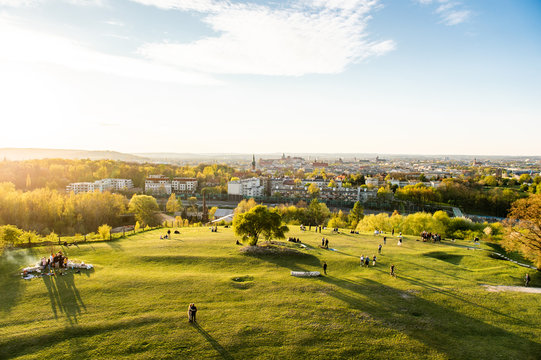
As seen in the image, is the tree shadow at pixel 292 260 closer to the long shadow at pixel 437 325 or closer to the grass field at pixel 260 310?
the grass field at pixel 260 310

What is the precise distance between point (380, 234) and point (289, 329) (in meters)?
36.2

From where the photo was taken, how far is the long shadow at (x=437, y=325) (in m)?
18.3

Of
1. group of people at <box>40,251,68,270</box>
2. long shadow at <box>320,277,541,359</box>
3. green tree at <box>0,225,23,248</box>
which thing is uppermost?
green tree at <box>0,225,23,248</box>

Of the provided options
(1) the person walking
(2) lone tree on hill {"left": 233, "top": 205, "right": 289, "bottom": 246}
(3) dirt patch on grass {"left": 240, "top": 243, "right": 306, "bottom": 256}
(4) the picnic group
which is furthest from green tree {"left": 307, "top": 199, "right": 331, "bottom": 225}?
(1) the person walking

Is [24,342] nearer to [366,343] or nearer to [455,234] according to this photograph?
[366,343]

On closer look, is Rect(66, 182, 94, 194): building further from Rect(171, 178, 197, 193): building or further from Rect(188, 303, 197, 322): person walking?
Rect(188, 303, 197, 322): person walking

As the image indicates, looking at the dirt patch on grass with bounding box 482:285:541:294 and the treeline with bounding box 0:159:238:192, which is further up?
the treeline with bounding box 0:159:238:192

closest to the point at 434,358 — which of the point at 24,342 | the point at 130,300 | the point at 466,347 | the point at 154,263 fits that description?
the point at 466,347

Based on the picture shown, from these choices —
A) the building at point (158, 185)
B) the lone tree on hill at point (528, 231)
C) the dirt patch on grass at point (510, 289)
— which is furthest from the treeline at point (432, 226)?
the building at point (158, 185)

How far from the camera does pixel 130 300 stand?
2250 cm

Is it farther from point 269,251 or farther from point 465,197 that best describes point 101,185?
point 465,197

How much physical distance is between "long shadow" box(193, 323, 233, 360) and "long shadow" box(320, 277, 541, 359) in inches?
388

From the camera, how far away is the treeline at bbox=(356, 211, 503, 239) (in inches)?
2200

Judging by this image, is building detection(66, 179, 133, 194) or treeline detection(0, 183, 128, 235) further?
building detection(66, 179, 133, 194)
